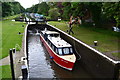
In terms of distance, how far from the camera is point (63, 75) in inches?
539

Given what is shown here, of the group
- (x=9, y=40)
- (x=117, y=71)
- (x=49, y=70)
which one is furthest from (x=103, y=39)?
(x=9, y=40)

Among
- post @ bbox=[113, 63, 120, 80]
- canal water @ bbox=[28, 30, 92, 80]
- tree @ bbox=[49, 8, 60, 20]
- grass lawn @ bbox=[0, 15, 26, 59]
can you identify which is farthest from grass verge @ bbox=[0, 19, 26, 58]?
tree @ bbox=[49, 8, 60, 20]

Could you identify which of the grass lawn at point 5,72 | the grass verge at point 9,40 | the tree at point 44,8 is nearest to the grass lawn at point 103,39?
the grass verge at point 9,40

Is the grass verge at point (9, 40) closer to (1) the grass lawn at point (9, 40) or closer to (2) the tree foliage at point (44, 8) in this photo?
(1) the grass lawn at point (9, 40)

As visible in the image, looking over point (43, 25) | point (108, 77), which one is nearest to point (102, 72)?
point (108, 77)

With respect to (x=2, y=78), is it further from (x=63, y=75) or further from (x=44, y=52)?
(x=44, y=52)

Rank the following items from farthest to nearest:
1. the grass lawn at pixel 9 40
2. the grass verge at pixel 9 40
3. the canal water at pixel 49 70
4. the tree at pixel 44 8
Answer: the tree at pixel 44 8 < the grass verge at pixel 9 40 < the grass lawn at pixel 9 40 < the canal water at pixel 49 70

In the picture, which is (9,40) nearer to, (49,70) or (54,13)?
(49,70)

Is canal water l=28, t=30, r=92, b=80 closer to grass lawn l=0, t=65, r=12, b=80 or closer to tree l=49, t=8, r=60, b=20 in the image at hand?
grass lawn l=0, t=65, r=12, b=80

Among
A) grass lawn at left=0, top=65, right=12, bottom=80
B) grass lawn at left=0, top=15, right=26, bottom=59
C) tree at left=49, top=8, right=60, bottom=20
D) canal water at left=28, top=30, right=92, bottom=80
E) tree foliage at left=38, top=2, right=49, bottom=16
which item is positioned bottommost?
canal water at left=28, top=30, right=92, bottom=80

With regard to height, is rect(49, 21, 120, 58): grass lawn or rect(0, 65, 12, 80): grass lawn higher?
rect(49, 21, 120, 58): grass lawn

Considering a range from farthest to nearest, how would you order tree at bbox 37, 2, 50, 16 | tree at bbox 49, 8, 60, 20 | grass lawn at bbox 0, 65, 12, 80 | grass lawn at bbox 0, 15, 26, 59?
tree at bbox 37, 2, 50, 16 → tree at bbox 49, 8, 60, 20 → grass lawn at bbox 0, 15, 26, 59 → grass lawn at bbox 0, 65, 12, 80

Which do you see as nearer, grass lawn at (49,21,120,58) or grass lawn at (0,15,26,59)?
grass lawn at (49,21,120,58)

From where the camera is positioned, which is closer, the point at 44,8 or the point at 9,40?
the point at 9,40
